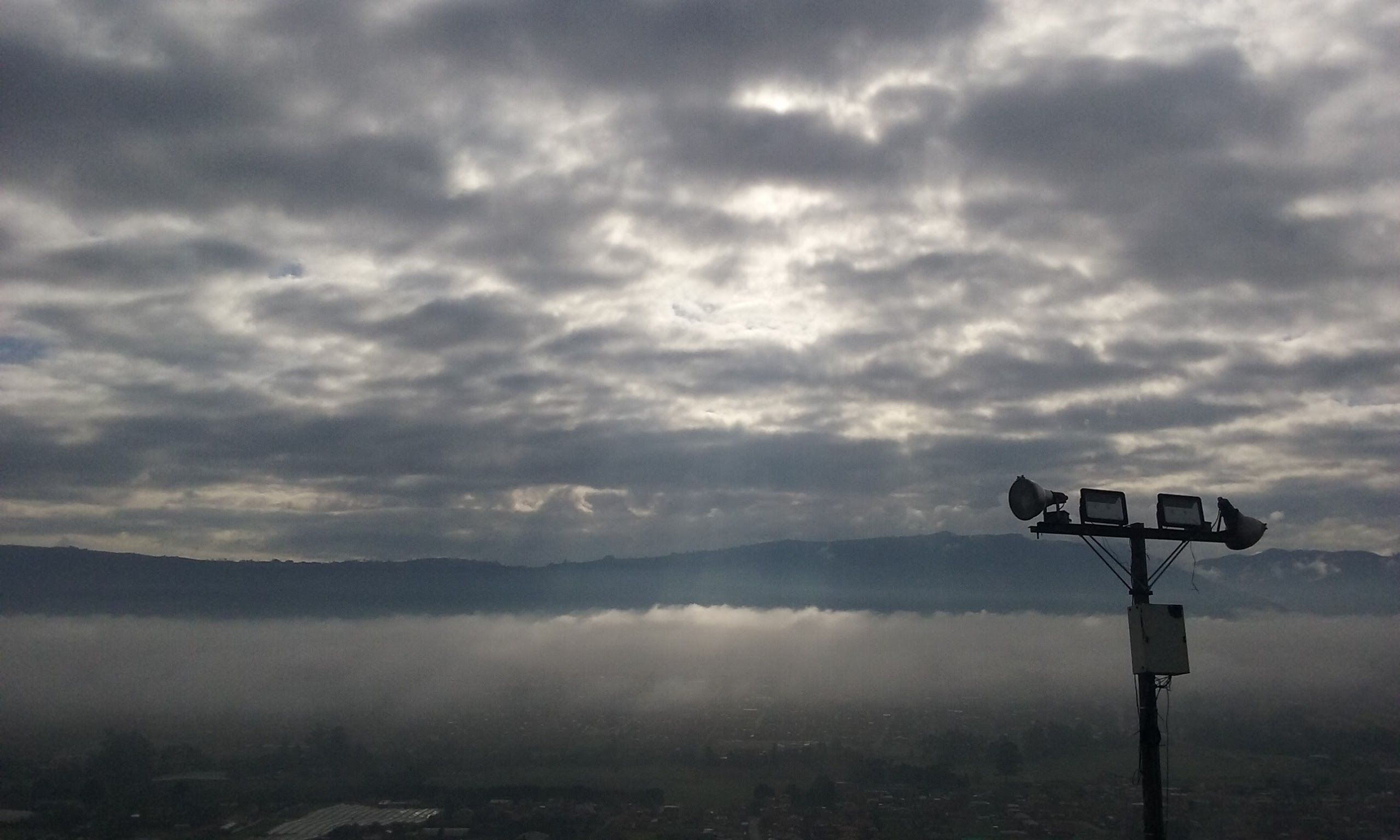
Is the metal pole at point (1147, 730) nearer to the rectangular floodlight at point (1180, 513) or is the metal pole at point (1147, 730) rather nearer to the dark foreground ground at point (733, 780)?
the rectangular floodlight at point (1180, 513)

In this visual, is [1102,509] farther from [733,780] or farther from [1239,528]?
[733,780]

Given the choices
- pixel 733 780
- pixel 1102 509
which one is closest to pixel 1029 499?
pixel 1102 509

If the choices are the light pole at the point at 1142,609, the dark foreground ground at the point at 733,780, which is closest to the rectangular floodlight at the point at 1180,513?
the light pole at the point at 1142,609

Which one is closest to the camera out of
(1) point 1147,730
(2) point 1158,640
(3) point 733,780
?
(1) point 1147,730

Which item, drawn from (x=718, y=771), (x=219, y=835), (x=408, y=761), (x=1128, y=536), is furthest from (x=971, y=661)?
(x=1128, y=536)

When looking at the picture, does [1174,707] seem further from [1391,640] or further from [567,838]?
[1391,640]
